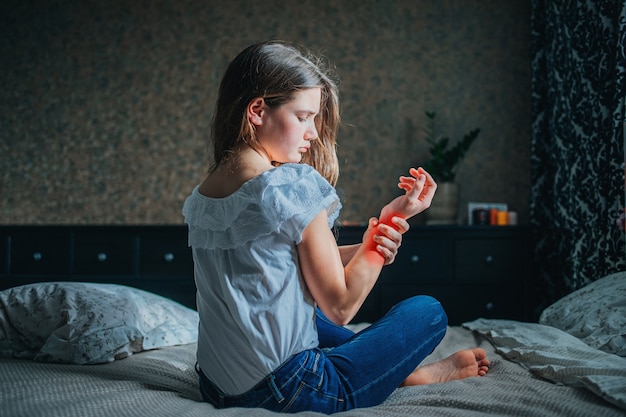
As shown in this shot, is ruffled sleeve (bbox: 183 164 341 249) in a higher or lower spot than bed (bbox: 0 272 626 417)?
higher

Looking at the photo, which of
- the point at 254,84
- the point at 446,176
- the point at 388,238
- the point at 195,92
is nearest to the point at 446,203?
the point at 446,176

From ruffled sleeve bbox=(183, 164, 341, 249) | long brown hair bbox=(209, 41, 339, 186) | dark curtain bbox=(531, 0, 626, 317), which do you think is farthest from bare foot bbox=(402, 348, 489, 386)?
dark curtain bbox=(531, 0, 626, 317)

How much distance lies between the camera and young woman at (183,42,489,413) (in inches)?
47.9

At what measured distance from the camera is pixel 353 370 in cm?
128

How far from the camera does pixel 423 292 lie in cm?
318

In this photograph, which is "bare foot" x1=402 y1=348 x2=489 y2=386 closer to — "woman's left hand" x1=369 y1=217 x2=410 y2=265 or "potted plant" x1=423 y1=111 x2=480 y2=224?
"woman's left hand" x1=369 y1=217 x2=410 y2=265

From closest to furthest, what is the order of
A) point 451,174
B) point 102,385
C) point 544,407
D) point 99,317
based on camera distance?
point 544,407
point 102,385
point 99,317
point 451,174

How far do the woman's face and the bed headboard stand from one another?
6.46ft

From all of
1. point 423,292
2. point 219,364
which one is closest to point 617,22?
point 423,292

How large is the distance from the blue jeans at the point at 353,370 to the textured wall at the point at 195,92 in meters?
2.34

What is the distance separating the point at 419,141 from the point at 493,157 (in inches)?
18.2

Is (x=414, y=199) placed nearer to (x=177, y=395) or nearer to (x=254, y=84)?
(x=254, y=84)

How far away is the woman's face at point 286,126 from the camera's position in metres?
1.32

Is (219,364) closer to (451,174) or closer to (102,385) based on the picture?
(102,385)
